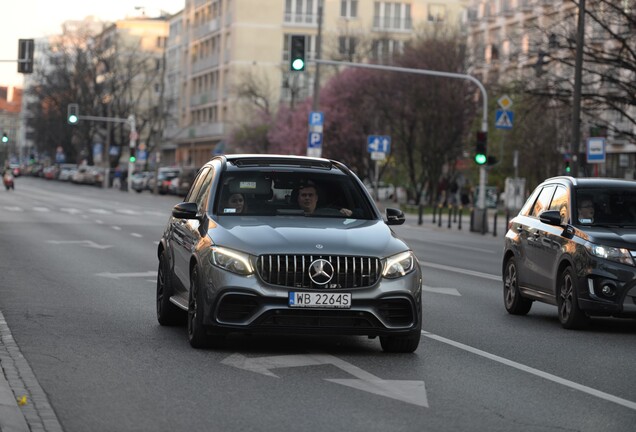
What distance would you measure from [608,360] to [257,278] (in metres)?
2.89

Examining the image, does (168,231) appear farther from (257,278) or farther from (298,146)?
(298,146)

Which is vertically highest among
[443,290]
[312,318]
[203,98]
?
[203,98]

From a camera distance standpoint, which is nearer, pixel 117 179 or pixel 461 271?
pixel 461 271

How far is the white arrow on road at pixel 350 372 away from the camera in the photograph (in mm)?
9398

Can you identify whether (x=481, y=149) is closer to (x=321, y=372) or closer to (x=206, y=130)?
(x=321, y=372)

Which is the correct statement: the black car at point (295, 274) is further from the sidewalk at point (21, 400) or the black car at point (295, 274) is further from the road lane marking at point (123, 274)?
the road lane marking at point (123, 274)

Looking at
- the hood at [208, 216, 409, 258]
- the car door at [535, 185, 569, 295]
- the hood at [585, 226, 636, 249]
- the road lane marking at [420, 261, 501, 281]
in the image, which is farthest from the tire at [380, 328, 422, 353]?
the road lane marking at [420, 261, 501, 281]

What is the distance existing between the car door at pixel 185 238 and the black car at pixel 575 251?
A: 3.66 metres

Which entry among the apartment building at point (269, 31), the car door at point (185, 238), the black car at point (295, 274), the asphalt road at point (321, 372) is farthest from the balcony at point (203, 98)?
the black car at point (295, 274)

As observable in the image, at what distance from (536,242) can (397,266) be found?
15.7 ft

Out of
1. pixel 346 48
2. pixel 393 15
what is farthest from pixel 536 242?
pixel 393 15

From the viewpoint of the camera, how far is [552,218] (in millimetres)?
14945

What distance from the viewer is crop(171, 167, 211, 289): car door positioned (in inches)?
479

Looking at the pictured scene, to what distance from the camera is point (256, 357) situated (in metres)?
11.1
